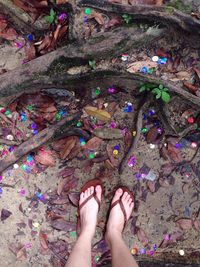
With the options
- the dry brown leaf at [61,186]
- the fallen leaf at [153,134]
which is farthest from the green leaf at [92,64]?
the dry brown leaf at [61,186]

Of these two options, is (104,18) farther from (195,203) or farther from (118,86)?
(195,203)

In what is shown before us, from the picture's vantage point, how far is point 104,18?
323 cm

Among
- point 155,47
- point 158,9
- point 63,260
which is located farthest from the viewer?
point 63,260

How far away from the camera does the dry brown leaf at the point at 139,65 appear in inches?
126

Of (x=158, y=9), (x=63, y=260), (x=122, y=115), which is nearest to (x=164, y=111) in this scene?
(x=122, y=115)

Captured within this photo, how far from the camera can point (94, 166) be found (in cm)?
365

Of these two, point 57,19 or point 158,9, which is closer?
point 158,9

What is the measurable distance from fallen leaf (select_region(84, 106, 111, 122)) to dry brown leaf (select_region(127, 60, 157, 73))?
1.88 ft

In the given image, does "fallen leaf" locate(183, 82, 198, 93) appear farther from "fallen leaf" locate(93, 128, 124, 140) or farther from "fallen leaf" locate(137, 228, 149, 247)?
"fallen leaf" locate(137, 228, 149, 247)

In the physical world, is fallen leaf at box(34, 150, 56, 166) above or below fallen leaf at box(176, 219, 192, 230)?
above

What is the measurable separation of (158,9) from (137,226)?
2.05 m

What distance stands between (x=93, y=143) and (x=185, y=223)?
120cm

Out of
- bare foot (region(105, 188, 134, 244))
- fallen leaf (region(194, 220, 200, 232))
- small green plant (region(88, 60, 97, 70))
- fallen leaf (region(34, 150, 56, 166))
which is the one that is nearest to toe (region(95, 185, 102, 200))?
bare foot (region(105, 188, 134, 244))

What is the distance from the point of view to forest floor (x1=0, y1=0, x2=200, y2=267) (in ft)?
11.7
